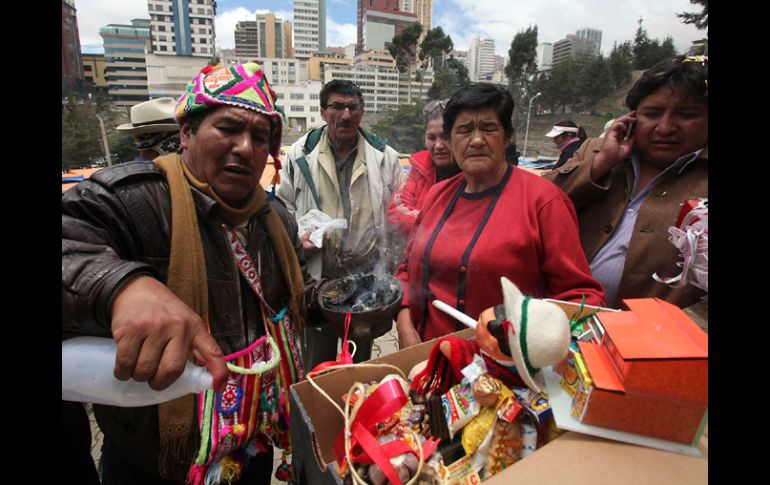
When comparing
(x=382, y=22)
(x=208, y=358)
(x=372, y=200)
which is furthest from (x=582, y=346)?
(x=382, y=22)

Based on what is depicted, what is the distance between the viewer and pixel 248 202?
4.87ft

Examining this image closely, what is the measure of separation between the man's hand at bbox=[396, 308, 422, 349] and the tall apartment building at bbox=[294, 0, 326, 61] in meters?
114

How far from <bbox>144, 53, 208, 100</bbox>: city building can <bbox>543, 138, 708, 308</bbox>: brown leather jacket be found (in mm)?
66207

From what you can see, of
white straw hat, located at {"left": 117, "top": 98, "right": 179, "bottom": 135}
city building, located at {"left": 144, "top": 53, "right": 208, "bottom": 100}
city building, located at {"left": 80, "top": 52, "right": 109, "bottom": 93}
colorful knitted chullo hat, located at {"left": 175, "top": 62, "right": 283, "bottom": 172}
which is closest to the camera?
colorful knitted chullo hat, located at {"left": 175, "top": 62, "right": 283, "bottom": 172}

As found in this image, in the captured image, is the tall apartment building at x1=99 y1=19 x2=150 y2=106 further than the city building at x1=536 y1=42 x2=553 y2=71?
Yes

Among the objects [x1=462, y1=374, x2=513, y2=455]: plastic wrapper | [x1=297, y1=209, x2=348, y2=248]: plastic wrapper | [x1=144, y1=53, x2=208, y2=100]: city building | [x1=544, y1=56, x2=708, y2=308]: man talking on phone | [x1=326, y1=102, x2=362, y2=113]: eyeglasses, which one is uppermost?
[x1=144, y1=53, x2=208, y2=100]: city building

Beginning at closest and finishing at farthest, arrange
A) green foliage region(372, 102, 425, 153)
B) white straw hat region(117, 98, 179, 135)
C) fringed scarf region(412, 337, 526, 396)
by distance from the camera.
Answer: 1. fringed scarf region(412, 337, 526, 396)
2. white straw hat region(117, 98, 179, 135)
3. green foliage region(372, 102, 425, 153)

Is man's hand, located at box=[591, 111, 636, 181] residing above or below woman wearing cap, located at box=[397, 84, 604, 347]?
above

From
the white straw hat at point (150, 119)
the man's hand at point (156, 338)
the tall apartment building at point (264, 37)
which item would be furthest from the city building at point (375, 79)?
the man's hand at point (156, 338)

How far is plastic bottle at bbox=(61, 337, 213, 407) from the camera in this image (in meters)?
0.83

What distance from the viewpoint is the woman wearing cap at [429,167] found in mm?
3209

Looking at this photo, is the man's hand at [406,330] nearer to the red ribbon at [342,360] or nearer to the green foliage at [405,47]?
the red ribbon at [342,360]

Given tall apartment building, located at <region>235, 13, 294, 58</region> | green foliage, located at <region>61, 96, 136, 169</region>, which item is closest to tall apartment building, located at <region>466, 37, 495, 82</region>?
tall apartment building, located at <region>235, 13, 294, 58</region>

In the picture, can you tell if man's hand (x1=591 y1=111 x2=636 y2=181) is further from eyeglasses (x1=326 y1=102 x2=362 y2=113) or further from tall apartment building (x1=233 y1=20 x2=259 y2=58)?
tall apartment building (x1=233 y1=20 x2=259 y2=58)
